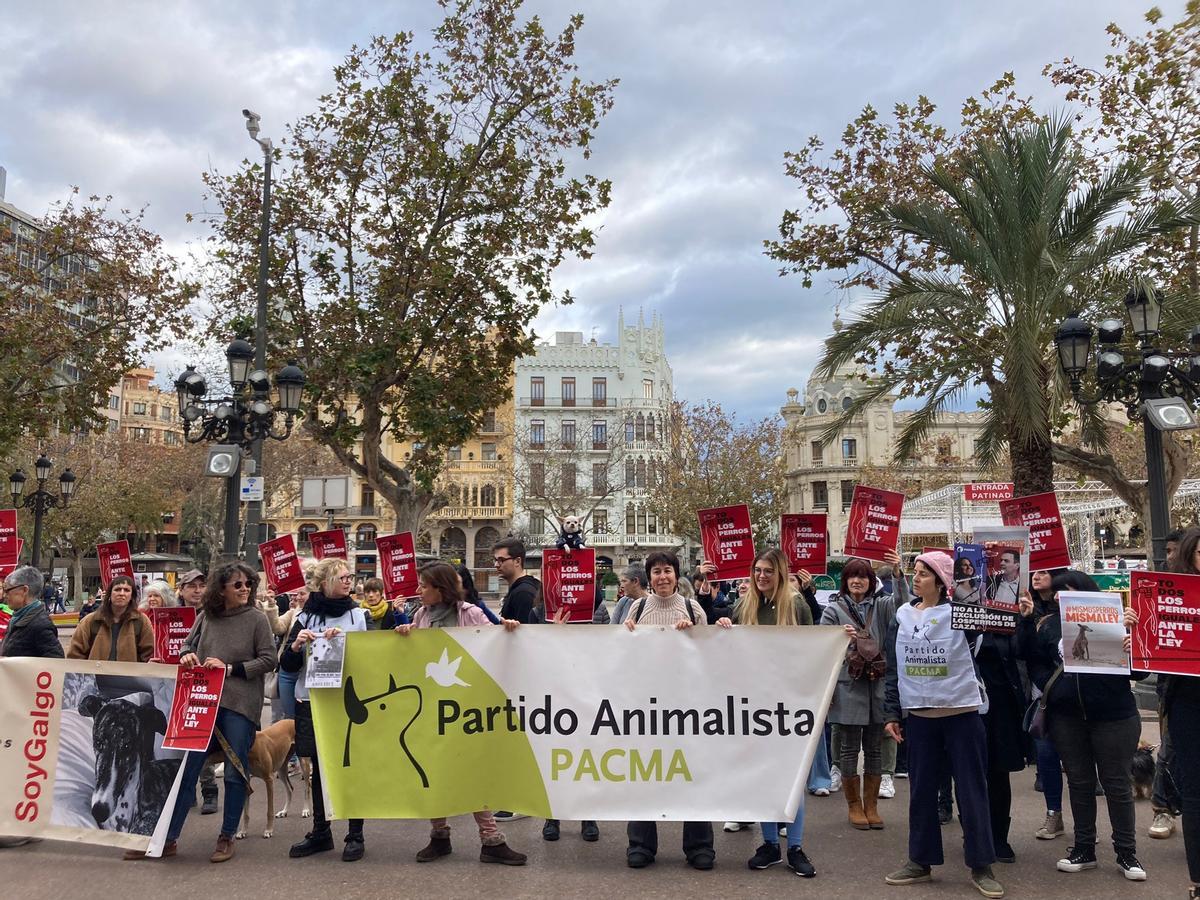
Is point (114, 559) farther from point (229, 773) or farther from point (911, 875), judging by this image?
point (911, 875)

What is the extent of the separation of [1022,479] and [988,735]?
24.2 ft

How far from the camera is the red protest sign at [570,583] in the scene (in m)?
7.07

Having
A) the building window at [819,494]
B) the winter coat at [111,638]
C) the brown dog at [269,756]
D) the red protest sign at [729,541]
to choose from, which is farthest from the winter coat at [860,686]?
the building window at [819,494]

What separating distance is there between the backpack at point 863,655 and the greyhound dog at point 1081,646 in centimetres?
162

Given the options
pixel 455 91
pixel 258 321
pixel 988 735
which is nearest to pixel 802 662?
pixel 988 735

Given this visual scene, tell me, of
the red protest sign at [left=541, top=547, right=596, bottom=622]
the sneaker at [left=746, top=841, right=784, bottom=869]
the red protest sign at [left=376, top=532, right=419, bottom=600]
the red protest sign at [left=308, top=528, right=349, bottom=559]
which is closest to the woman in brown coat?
the red protest sign at [left=376, top=532, right=419, bottom=600]

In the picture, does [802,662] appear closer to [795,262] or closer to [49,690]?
[49,690]

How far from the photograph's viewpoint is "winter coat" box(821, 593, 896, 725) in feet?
22.2

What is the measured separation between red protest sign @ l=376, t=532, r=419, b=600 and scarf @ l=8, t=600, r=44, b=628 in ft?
9.71

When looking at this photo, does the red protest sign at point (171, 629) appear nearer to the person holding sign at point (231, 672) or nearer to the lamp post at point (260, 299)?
the person holding sign at point (231, 672)

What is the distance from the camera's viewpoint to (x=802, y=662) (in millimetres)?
5906

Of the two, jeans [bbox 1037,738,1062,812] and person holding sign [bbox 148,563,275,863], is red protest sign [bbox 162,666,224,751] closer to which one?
person holding sign [bbox 148,563,275,863]

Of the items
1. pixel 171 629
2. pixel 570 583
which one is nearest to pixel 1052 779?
pixel 570 583

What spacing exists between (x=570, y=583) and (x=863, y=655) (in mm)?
2188
